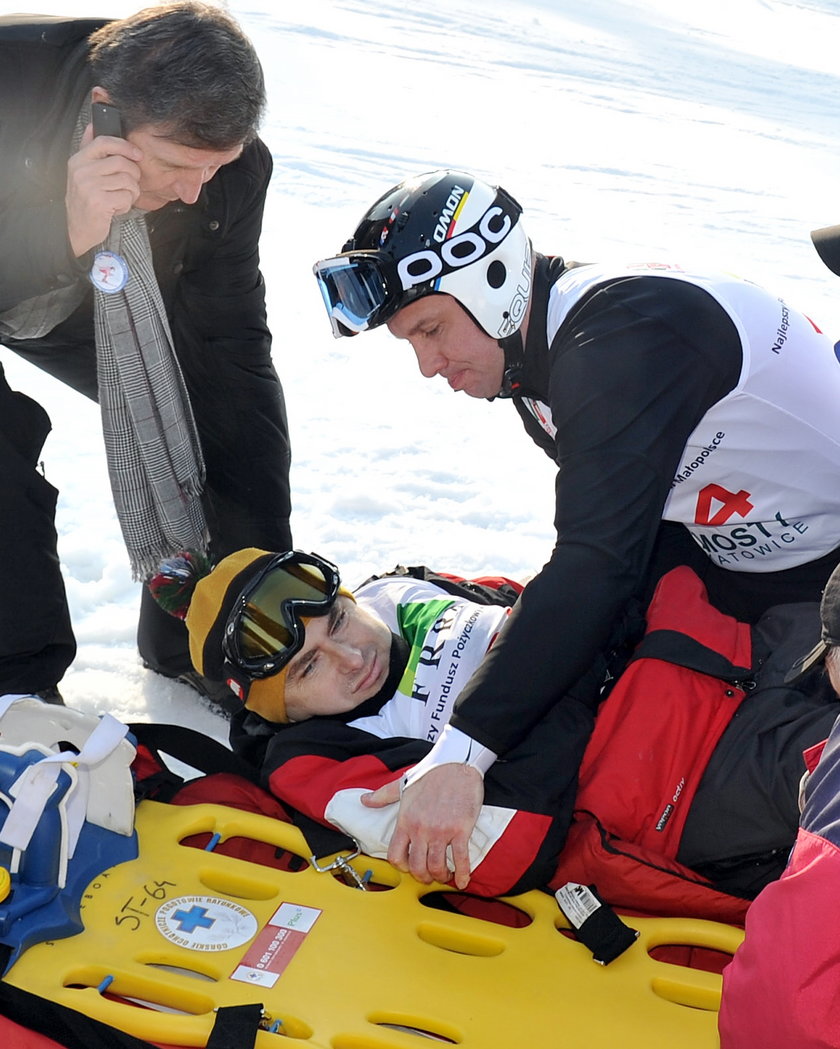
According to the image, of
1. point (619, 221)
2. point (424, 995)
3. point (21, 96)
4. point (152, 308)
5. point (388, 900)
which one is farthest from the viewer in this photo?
point (619, 221)

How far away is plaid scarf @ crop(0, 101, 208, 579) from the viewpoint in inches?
115

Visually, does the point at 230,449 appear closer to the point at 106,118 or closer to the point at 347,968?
the point at 106,118

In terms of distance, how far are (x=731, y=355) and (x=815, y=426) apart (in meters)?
0.30

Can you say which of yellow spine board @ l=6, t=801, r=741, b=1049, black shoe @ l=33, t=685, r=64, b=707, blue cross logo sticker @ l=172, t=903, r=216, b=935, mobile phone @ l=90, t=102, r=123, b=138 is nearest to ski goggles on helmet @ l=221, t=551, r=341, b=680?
yellow spine board @ l=6, t=801, r=741, b=1049

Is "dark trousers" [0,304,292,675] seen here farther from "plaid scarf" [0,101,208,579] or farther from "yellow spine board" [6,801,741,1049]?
"yellow spine board" [6,801,741,1049]

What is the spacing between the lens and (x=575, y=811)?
7.36ft

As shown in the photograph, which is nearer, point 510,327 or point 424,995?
point 424,995

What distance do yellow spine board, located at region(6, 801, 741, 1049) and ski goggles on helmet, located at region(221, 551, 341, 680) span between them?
1.35 ft

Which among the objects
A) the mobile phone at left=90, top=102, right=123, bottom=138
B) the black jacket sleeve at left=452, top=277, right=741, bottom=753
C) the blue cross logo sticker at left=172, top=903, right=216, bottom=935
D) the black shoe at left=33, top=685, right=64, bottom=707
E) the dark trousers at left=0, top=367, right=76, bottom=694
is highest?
the mobile phone at left=90, top=102, right=123, bottom=138

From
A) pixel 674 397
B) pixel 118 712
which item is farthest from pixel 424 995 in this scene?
pixel 118 712

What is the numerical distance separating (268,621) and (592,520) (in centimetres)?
80

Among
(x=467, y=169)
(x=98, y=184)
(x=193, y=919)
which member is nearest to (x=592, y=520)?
(x=193, y=919)

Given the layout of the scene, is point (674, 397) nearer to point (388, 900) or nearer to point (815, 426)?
point (815, 426)

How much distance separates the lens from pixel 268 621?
96.9 inches
